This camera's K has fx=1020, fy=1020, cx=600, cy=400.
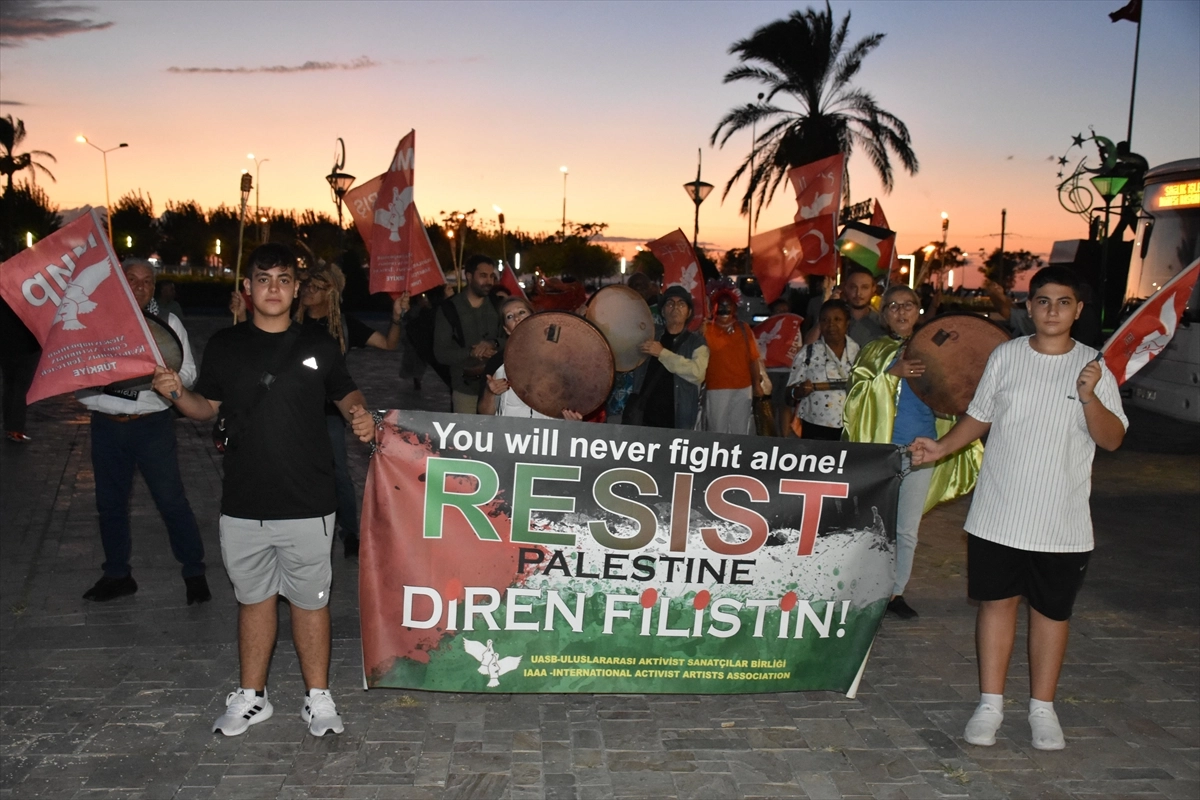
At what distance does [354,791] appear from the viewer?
385 centimetres

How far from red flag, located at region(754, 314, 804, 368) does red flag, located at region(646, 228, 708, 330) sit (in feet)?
6.68

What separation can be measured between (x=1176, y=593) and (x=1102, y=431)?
347 cm

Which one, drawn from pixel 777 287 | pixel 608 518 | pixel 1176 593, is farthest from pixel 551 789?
pixel 777 287

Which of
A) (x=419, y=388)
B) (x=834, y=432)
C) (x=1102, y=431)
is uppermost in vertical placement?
(x=1102, y=431)

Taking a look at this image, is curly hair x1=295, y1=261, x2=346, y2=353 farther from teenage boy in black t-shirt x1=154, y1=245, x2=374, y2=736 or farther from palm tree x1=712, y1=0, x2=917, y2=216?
palm tree x1=712, y1=0, x2=917, y2=216

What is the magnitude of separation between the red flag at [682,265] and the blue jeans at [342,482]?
129 inches

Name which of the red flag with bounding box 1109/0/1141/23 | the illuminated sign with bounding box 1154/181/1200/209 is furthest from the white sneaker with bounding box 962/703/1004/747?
the red flag with bounding box 1109/0/1141/23

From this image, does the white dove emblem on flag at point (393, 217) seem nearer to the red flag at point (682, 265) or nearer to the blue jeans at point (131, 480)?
the blue jeans at point (131, 480)

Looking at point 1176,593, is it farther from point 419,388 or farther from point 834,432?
point 419,388

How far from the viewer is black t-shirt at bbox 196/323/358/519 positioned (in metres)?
4.12

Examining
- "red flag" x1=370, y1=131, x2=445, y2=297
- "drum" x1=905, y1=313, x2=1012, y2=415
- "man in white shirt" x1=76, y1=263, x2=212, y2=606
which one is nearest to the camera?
"drum" x1=905, y1=313, x2=1012, y2=415

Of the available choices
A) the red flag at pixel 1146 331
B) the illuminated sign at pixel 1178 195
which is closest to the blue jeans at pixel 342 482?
the red flag at pixel 1146 331

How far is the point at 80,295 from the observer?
4.05 metres

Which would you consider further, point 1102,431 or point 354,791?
point 1102,431
